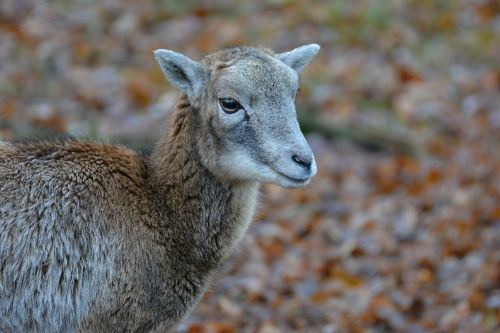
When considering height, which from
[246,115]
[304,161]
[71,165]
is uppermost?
[246,115]

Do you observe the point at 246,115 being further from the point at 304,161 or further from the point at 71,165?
the point at 71,165

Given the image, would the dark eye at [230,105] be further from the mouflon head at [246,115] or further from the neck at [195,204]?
the neck at [195,204]

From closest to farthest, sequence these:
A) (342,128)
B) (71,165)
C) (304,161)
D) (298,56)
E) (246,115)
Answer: (304,161)
(71,165)
(246,115)
(298,56)
(342,128)

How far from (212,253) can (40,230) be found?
1318 mm

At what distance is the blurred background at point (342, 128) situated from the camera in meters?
9.45

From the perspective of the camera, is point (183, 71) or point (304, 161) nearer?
point (304, 161)

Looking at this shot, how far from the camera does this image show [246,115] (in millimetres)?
6738

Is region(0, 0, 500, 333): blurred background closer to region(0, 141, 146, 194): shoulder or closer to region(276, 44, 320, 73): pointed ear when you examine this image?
region(0, 141, 146, 194): shoulder

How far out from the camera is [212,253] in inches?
274

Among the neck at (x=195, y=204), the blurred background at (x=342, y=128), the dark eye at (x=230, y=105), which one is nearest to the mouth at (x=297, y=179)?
the neck at (x=195, y=204)

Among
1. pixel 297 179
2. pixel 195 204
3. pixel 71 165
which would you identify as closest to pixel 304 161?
pixel 297 179

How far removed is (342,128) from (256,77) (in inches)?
267

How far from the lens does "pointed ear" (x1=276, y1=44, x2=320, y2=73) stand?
7375 mm

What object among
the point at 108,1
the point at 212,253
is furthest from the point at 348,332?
the point at 108,1
